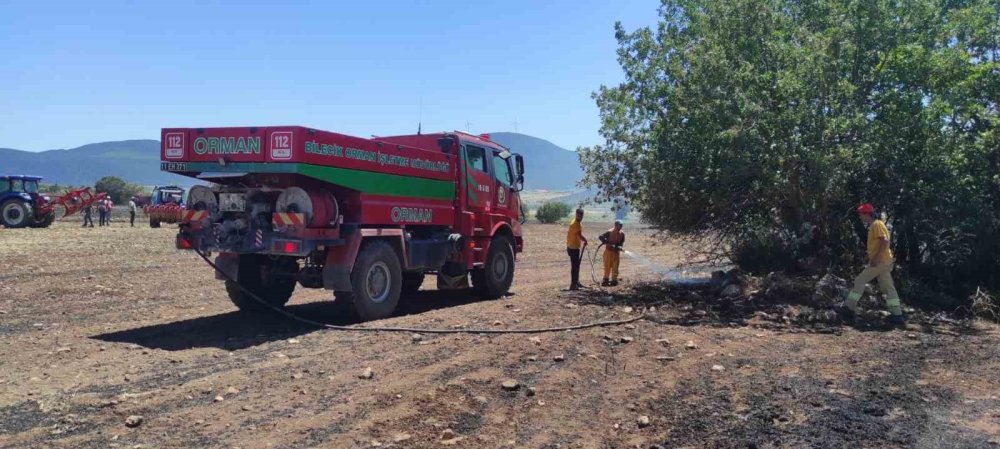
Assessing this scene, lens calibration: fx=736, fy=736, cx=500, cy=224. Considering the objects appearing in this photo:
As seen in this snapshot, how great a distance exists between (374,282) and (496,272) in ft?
10.2

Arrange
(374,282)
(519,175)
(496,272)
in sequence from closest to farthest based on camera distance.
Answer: (374,282) < (496,272) < (519,175)

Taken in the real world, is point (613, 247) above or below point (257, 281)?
above

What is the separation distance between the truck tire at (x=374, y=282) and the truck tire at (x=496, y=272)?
2.33 m

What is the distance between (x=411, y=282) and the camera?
12906 millimetres

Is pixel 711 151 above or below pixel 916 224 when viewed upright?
above

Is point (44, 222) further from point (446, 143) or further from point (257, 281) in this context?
point (446, 143)

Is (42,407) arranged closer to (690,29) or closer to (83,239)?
(690,29)

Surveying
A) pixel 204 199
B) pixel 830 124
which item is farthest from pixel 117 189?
pixel 830 124

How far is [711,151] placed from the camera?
1060cm

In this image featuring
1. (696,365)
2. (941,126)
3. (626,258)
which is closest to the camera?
(696,365)

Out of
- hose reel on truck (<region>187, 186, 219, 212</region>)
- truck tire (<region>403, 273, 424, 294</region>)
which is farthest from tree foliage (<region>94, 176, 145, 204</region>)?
hose reel on truck (<region>187, 186, 219, 212</region>)

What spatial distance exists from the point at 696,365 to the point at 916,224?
6300 mm

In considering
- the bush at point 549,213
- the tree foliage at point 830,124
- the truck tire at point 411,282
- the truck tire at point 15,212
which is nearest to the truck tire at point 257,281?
the truck tire at point 411,282

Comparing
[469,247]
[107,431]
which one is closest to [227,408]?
[107,431]
